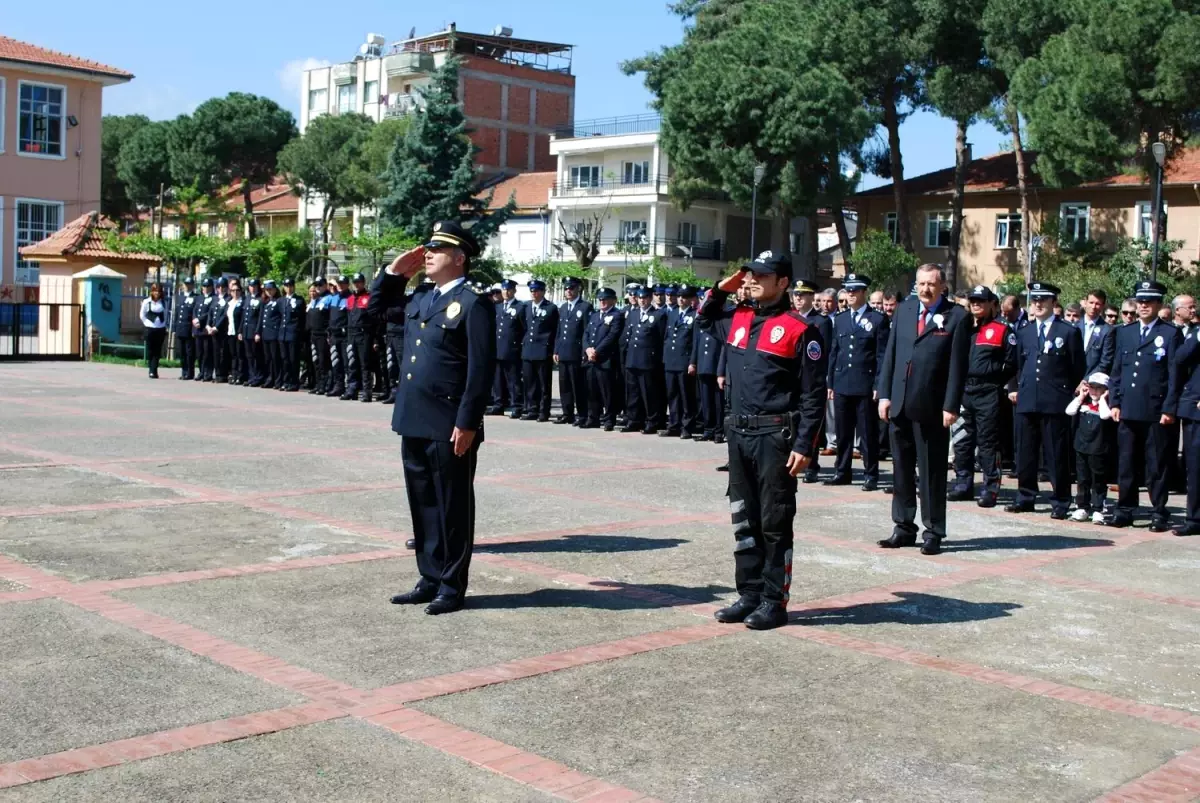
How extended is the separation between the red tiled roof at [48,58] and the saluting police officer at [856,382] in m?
38.4

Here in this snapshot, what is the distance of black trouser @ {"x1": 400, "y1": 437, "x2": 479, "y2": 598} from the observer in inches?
278

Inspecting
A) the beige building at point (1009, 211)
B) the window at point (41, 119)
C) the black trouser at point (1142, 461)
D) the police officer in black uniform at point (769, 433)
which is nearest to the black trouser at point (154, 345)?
the black trouser at point (1142, 461)

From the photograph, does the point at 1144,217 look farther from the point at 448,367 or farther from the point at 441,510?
the point at 441,510

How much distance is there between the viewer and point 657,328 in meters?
17.7

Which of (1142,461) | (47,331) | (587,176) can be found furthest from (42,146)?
(1142,461)

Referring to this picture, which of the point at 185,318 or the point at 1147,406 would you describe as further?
→ the point at 185,318

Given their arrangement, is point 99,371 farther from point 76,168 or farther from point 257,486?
point 76,168

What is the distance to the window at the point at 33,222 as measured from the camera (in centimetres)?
4547

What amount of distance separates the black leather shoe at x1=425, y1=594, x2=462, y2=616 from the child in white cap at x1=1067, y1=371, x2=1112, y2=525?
6.48 metres

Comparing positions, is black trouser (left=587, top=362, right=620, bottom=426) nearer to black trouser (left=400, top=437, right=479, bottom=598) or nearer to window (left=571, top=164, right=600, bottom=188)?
black trouser (left=400, top=437, right=479, bottom=598)

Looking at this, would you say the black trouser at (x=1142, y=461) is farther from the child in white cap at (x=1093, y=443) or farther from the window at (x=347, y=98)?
the window at (x=347, y=98)

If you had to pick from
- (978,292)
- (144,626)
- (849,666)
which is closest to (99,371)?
(978,292)

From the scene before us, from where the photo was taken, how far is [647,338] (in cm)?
1770

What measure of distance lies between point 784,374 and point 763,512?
0.74m
